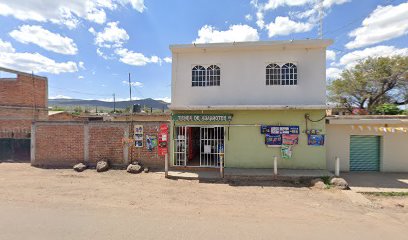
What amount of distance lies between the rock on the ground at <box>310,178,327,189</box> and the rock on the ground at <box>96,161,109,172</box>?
9201 millimetres

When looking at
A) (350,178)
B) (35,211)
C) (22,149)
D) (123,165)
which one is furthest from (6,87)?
(350,178)

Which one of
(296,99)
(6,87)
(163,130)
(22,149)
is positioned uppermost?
(6,87)

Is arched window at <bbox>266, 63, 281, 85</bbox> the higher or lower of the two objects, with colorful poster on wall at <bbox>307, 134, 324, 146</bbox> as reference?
higher

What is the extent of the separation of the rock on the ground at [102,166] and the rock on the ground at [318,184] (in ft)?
30.2

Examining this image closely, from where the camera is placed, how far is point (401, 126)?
11.4 meters

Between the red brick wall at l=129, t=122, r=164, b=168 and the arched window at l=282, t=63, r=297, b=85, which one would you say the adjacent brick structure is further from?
the arched window at l=282, t=63, r=297, b=85

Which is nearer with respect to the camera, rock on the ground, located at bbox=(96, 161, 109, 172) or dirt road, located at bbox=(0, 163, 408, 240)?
dirt road, located at bbox=(0, 163, 408, 240)

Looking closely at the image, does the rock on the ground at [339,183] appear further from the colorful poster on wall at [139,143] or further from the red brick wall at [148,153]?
the colorful poster on wall at [139,143]

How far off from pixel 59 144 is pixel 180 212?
9.16 m

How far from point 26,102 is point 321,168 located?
68.2 ft

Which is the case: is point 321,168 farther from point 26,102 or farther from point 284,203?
point 26,102

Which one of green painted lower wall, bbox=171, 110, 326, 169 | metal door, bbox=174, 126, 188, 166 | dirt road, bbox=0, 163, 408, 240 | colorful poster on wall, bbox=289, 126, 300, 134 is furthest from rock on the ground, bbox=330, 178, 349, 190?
metal door, bbox=174, 126, 188, 166

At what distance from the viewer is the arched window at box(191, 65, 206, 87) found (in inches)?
456

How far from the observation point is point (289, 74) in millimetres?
11188
